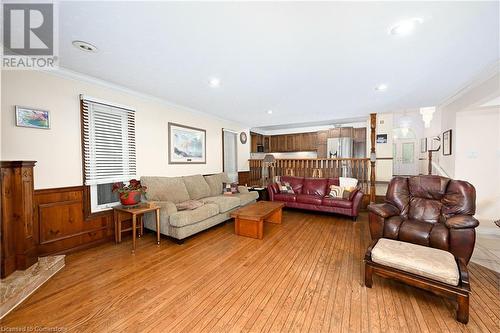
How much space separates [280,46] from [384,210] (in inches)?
94.0

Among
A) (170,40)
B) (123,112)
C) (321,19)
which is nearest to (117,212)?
(123,112)

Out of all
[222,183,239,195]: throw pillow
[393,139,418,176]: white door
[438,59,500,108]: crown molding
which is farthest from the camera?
[393,139,418,176]: white door

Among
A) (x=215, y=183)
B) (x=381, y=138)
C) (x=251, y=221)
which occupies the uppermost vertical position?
(x=381, y=138)

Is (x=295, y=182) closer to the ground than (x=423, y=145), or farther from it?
closer to the ground

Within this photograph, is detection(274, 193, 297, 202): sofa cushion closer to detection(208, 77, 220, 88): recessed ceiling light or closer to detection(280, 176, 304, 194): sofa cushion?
detection(280, 176, 304, 194): sofa cushion

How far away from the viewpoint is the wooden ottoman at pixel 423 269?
4.98 feet

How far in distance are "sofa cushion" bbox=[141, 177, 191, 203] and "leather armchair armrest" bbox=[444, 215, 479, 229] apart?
3.87m

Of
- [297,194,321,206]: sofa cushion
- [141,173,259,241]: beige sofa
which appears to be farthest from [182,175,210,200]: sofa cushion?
[297,194,321,206]: sofa cushion

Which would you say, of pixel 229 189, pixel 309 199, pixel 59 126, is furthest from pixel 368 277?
pixel 59 126

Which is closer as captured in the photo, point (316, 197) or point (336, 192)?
point (336, 192)

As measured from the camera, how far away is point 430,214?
2557 mm

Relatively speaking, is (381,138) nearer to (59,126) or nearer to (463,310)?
(463,310)

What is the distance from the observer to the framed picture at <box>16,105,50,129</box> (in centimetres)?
223

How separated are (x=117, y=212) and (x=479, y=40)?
15.7 ft
